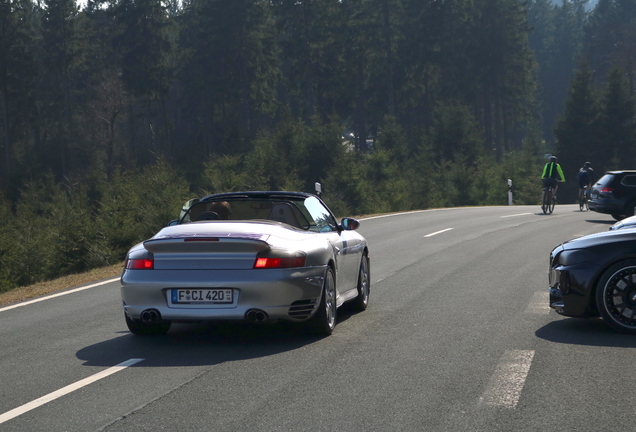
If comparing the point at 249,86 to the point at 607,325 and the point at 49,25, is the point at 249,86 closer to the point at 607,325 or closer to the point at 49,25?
the point at 49,25

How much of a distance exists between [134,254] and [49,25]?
2916 inches

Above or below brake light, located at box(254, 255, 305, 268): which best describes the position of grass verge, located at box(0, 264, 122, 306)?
below

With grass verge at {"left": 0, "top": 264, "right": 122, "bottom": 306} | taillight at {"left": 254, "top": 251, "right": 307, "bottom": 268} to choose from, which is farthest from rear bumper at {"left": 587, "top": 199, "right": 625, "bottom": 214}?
taillight at {"left": 254, "top": 251, "right": 307, "bottom": 268}

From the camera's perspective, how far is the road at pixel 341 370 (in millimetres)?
5336

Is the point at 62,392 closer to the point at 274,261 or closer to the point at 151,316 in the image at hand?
the point at 151,316

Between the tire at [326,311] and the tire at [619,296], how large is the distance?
2583 mm

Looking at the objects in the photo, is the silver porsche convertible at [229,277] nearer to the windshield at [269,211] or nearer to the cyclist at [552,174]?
the windshield at [269,211]

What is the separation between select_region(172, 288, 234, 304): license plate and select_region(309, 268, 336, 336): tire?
0.95m

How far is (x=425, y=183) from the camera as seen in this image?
151 ft

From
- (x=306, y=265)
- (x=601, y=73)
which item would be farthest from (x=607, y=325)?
(x=601, y=73)

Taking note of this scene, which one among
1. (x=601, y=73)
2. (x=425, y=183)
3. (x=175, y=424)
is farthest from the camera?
(x=601, y=73)

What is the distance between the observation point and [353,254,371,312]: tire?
9.93 m

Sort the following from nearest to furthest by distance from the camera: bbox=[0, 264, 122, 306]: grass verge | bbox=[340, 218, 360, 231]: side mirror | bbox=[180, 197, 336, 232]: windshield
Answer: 1. bbox=[180, 197, 336, 232]: windshield
2. bbox=[340, 218, 360, 231]: side mirror
3. bbox=[0, 264, 122, 306]: grass verge

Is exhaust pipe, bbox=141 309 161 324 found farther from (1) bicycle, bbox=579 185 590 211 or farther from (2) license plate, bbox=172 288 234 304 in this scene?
(1) bicycle, bbox=579 185 590 211
